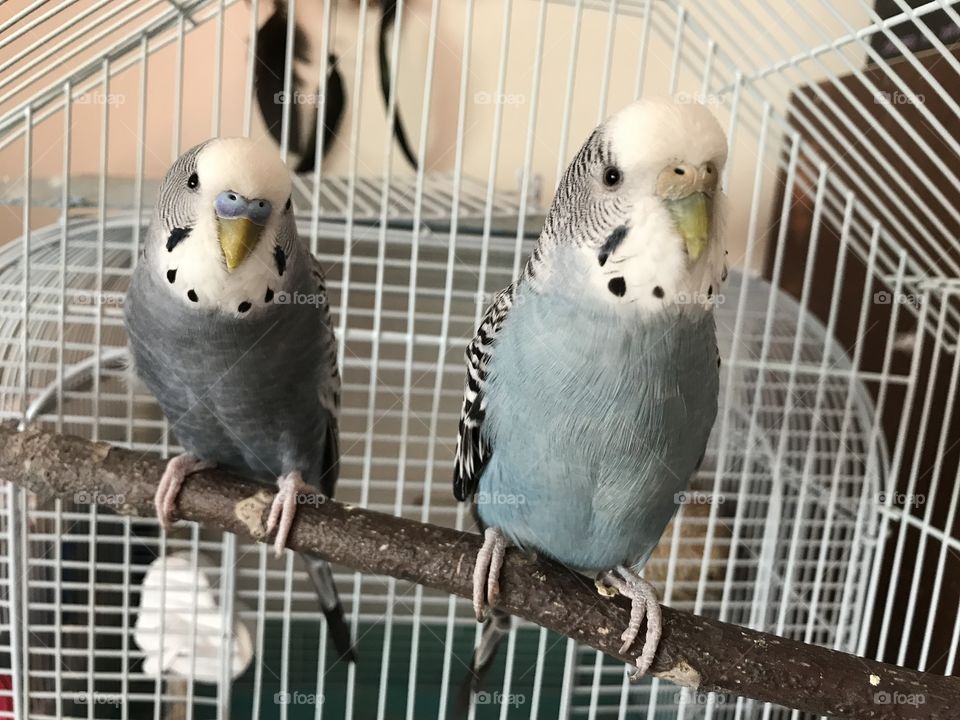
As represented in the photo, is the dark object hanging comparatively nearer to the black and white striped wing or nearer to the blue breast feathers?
the black and white striped wing

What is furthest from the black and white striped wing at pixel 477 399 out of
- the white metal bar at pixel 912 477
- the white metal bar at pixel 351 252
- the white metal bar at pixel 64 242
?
the white metal bar at pixel 912 477

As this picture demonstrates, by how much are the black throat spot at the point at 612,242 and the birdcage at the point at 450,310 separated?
43 centimetres

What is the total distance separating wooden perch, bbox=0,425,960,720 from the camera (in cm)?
70

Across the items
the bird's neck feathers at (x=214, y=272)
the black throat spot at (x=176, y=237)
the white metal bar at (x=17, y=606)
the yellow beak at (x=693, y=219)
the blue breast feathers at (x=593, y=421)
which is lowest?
the white metal bar at (x=17, y=606)

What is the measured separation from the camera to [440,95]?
4.99 ft

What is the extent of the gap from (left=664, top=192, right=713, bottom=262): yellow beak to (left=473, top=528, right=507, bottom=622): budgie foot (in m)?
0.41

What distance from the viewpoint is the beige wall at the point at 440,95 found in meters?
1.40

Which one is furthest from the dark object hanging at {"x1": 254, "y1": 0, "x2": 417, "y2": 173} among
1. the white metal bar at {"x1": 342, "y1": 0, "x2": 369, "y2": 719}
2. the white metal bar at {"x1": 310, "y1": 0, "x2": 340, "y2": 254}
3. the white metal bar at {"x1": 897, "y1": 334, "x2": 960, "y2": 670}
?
the white metal bar at {"x1": 897, "y1": 334, "x2": 960, "y2": 670}

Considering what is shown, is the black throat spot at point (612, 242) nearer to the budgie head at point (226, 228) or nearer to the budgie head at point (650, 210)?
the budgie head at point (650, 210)

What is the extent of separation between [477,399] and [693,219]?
352 mm

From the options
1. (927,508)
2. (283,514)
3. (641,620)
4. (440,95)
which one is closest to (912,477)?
(927,508)

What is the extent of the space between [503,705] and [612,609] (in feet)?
1.86

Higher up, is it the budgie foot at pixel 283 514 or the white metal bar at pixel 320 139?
the white metal bar at pixel 320 139

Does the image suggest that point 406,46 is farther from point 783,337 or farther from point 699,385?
point 699,385
